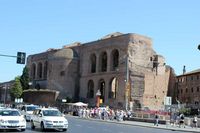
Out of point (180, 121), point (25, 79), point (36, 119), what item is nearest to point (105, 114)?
point (180, 121)

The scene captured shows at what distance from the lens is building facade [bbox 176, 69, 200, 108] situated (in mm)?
106875

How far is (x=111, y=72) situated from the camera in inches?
3339

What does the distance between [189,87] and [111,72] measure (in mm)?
33950

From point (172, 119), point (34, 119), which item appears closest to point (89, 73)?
point (172, 119)

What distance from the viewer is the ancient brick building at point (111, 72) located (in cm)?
7981

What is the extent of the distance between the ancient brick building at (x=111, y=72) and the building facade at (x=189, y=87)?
34.8ft

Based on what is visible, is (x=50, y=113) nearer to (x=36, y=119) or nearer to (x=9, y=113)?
(x=36, y=119)

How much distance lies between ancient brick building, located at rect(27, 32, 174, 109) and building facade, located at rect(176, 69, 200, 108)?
10.6 m

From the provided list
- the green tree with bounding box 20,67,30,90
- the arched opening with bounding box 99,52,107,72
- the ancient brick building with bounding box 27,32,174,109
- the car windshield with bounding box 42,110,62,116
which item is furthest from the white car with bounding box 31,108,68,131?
the green tree with bounding box 20,67,30,90

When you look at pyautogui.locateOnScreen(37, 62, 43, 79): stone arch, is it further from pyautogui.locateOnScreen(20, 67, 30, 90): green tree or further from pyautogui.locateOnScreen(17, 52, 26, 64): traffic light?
pyautogui.locateOnScreen(17, 52, 26, 64): traffic light

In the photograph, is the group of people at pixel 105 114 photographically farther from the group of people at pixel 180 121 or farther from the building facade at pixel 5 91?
the building facade at pixel 5 91

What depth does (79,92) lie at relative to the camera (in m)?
97.8


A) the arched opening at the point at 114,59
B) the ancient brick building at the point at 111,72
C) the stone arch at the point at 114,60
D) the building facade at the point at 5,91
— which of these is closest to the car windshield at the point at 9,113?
the ancient brick building at the point at 111,72

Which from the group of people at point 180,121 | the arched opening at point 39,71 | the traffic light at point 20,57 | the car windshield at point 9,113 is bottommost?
the group of people at point 180,121
